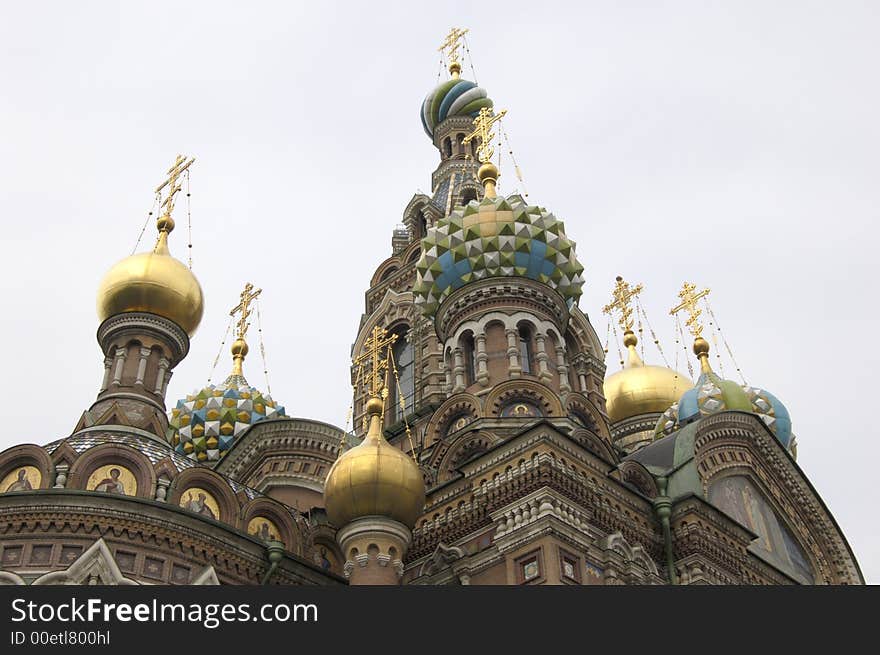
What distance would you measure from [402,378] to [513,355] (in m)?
3.55

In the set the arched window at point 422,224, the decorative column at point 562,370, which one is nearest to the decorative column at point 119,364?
the decorative column at point 562,370

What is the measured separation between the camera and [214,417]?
52.3ft

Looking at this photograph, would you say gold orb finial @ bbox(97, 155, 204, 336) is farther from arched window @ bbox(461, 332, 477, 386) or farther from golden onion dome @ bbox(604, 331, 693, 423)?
golden onion dome @ bbox(604, 331, 693, 423)

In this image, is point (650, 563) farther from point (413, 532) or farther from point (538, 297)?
point (538, 297)

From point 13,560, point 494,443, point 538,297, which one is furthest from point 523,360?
point 13,560

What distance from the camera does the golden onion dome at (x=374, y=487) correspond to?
925cm

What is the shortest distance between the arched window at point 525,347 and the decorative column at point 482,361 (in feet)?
1.35

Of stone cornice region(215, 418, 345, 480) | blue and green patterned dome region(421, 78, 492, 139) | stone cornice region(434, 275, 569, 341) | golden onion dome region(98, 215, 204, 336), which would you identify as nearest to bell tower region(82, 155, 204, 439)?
golden onion dome region(98, 215, 204, 336)

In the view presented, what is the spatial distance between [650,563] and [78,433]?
5456 millimetres

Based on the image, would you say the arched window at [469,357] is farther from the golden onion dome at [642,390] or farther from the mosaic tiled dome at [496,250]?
the golden onion dome at [642,390]

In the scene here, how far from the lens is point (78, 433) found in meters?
10.8

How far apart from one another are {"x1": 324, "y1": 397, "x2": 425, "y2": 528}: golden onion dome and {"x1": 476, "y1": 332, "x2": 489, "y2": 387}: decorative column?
2733 mm

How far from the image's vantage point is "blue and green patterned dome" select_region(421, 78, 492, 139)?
19.0 meters

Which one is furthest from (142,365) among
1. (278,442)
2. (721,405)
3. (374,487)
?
(721,405)
